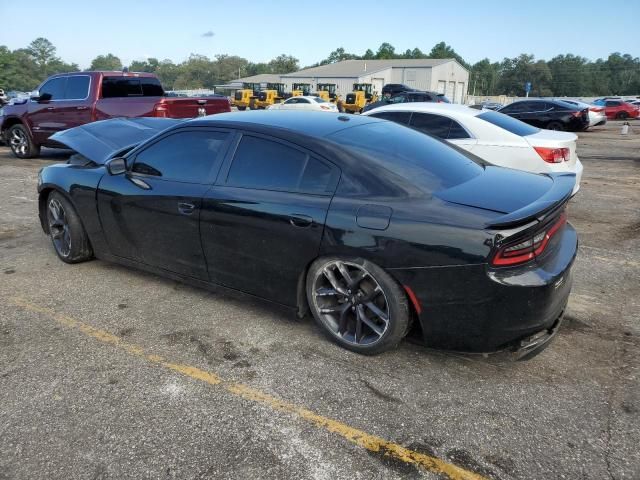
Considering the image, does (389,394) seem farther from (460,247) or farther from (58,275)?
(58,275)

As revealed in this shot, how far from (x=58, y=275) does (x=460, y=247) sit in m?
3.66

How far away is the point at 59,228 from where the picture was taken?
4.80 metres

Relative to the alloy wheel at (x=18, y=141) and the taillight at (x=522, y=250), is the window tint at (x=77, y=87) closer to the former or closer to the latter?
the alloy wheel at (x=18, y=141)

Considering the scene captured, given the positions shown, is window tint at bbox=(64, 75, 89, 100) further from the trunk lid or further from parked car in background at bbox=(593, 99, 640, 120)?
parked car in background at bbox=(593, 99, 640, 120)

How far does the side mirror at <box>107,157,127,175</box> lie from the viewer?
13.3 feet

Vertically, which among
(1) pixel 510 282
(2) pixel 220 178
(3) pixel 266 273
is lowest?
(3) pixel 266 273

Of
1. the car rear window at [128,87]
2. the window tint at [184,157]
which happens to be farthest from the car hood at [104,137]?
the car rear window at [128,87]

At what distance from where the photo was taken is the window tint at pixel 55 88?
35.5ft

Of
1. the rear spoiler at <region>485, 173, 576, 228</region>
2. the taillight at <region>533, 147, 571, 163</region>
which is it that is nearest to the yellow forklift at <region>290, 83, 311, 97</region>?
the taillight at <region>533, 147, 571, 163</region>

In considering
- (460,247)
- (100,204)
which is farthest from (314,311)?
(100,204)

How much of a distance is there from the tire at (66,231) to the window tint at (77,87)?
6618mm

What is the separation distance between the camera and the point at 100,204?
167 inches

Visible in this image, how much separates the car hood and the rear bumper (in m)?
3.24

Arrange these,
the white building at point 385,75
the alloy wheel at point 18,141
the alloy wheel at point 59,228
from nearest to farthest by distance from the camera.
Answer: the alloy wheel at point 59,228, the alloy wheel at point 18,141, the white building at point 385,75
